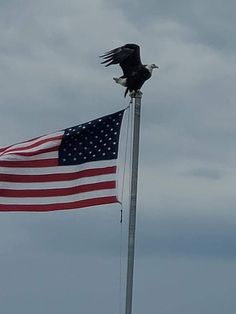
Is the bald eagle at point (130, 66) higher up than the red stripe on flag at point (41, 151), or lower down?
higher up

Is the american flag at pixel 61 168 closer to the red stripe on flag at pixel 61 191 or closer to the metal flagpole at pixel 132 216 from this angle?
the red stripe on flag at pixel 61 191

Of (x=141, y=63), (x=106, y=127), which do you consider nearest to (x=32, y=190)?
(x=106, y=127)

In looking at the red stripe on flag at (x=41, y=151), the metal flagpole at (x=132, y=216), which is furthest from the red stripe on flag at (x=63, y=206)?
the metal flagpole at (x=132, y=216)

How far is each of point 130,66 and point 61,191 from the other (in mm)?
2397

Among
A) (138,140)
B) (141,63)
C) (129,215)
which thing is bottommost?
(129,215)

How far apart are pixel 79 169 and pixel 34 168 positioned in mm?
796

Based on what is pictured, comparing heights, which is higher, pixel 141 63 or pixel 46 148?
pixel 141 63

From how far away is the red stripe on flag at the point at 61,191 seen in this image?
1806 cm

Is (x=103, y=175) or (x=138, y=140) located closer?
(x=138, y=140)

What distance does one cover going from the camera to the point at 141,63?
18.0 metres

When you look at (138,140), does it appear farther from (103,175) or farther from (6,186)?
(6,186)

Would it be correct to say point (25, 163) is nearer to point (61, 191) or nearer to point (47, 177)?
point (47, 177)

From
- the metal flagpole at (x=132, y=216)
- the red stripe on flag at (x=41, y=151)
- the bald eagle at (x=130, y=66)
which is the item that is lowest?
the metal flagpole at (x=132, y=216)

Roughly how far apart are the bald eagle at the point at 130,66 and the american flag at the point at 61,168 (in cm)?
87
